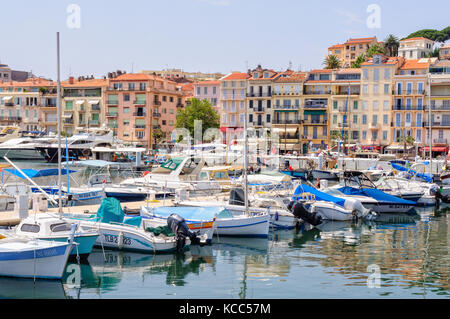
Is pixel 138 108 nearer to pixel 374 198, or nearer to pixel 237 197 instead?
pixel 374 198

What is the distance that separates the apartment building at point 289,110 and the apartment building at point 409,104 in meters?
13.4

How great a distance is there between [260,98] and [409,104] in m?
21.6

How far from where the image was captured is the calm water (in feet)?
66.4

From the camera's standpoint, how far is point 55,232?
23406 mm

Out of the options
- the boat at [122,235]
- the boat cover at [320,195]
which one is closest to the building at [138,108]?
the boat cover at [320,195]

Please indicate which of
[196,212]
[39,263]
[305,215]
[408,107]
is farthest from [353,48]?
[39,263]

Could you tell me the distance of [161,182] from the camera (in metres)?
42.7

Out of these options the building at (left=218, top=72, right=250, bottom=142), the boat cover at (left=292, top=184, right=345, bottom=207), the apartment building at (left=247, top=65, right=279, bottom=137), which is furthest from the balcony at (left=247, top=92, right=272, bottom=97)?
Answer: the boat cover at (left=292, top=184, right=345, bottom=207)

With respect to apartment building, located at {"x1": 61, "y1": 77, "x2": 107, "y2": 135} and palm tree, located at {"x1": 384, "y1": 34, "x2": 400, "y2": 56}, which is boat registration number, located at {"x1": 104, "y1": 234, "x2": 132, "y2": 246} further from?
palm tree, located at {"x1": 384, "y1": 34, "x2": 400, "y2": 56}

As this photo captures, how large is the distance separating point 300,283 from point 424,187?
28.3 m

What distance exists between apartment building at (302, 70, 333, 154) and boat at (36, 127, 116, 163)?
2753 cm

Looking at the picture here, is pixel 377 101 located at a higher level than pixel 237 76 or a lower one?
lower

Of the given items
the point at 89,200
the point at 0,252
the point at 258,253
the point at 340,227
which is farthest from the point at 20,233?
the point at 340,227

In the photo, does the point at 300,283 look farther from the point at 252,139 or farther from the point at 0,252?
the point at 252,139
